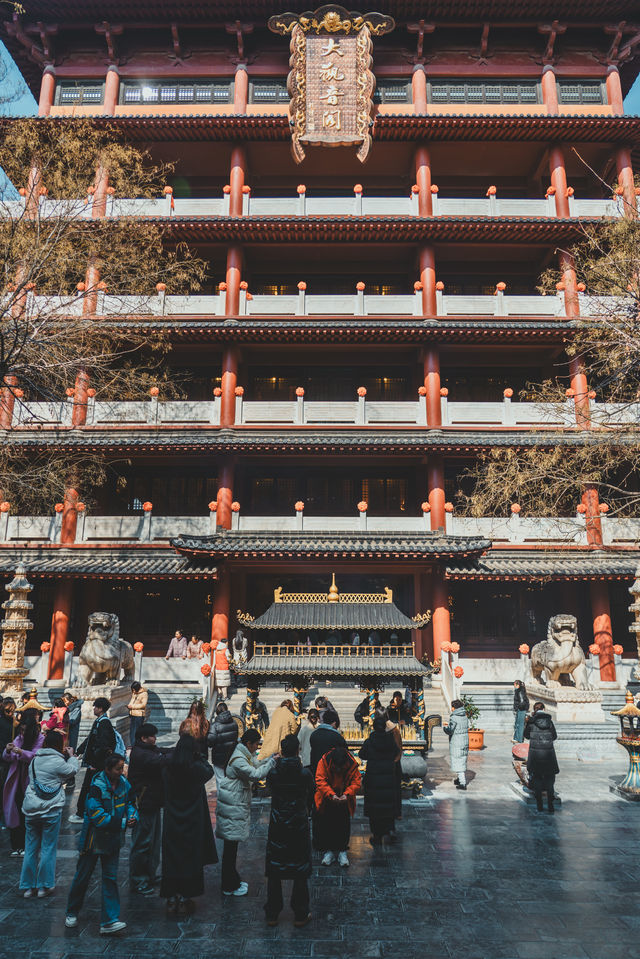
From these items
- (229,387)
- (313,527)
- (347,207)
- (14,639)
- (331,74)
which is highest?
(331,74)

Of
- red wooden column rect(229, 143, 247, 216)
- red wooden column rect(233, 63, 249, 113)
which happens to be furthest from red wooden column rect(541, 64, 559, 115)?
red wooden column rect(229, 143, 247, 216)

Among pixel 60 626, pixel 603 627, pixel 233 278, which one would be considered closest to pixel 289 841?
pixel 60 626

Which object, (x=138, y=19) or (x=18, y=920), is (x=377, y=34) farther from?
(x=18, y=920)

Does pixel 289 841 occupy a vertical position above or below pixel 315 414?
below

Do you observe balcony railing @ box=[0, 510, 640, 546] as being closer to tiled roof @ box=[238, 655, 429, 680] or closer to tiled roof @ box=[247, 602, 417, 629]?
tiled roof @ box=[247, 602, 417, 629]

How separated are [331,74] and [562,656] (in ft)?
69.4

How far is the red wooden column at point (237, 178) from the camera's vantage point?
840 inches

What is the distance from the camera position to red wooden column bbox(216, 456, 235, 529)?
1923cm

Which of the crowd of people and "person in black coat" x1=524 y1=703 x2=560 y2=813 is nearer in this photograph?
the crowd of people

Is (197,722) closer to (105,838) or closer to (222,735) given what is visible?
(222,735)

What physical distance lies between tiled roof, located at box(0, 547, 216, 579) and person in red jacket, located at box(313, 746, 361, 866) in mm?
11362

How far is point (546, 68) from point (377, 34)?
648 cm

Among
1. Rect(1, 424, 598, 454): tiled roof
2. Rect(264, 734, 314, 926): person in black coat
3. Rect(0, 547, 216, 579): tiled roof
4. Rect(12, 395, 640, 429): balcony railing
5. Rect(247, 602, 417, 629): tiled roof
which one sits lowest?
Rect(264, 734, 314, 926): person in black coat

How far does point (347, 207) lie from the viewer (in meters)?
21.3
